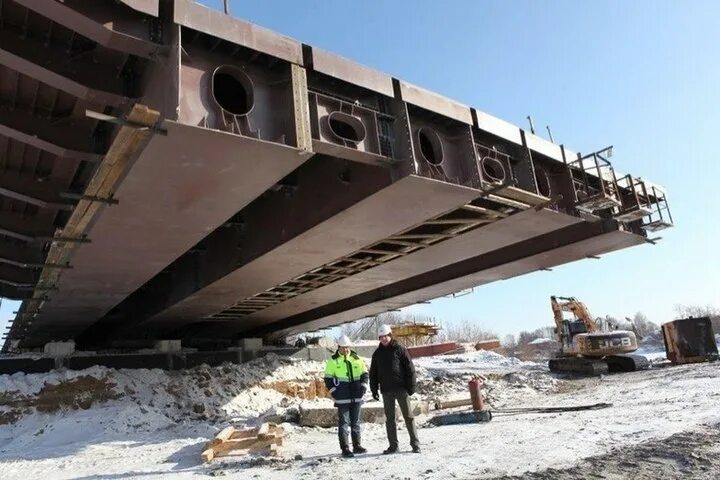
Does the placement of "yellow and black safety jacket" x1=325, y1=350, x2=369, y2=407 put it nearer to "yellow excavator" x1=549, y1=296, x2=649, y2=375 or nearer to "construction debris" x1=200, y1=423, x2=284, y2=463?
"construction debris" x1=200, y1=423, x2=284, y2=463

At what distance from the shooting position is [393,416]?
274 inches

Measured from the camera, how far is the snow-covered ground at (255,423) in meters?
6.34

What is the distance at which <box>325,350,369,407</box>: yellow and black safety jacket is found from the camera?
7.15 meters

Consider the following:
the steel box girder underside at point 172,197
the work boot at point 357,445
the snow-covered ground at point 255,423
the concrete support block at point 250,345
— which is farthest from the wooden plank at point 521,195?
the concrete support block at point 250,345

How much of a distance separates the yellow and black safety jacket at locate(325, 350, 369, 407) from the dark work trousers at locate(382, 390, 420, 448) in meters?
0.37

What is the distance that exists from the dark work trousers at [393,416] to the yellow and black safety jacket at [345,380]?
372mm

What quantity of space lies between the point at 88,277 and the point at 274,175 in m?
5.75

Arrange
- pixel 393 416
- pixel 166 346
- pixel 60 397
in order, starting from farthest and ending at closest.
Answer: pixel 166 346 < pixel 60 397 < pixel 393 416

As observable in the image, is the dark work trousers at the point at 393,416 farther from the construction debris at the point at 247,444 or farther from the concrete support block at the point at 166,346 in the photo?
the concrete support block at the point at 166,346

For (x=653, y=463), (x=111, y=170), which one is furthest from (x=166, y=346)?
(x=653, y=463)

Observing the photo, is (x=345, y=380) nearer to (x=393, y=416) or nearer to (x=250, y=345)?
(x=393, y=416)

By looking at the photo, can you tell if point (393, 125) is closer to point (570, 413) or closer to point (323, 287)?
point (570, 413)

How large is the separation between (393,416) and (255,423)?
4868 mm

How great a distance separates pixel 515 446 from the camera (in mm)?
6758
